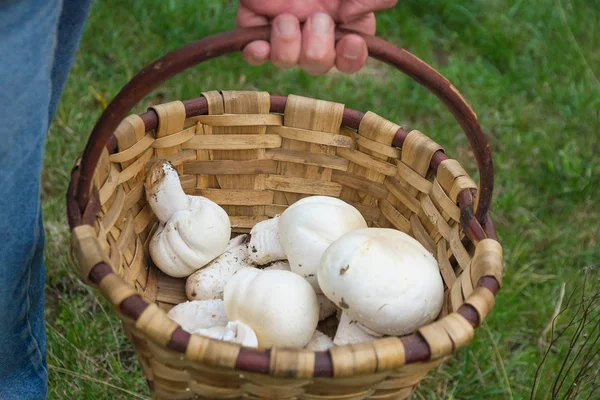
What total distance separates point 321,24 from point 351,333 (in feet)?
1.71

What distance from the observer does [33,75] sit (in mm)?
989

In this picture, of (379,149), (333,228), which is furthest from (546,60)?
(333,228)

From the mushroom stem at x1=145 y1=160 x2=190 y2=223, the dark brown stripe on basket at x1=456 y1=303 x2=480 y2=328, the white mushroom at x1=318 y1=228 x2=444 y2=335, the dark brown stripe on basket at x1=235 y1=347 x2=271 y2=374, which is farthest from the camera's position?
the mushroom stem at x1=145 y1=160 x2=190 y2=223

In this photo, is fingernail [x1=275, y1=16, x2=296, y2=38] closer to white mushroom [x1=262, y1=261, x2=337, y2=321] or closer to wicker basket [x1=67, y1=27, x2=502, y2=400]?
wicker basket [x1=67, y1=27, x2=502, y2=400]

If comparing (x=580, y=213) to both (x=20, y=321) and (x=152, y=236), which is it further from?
(x=20, y=321)

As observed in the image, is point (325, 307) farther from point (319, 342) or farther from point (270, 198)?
point (270, 198)

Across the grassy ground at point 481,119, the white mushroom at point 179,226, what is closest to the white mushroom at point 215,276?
the white mushroom at point 179,226

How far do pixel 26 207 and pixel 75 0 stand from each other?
0.38m

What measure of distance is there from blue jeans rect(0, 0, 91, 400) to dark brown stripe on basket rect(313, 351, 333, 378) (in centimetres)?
50

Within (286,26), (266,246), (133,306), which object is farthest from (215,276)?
(286,26)

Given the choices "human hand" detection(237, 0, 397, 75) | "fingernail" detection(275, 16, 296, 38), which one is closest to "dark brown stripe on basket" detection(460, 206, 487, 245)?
"human hand" detection(237, 0, 397, 75)

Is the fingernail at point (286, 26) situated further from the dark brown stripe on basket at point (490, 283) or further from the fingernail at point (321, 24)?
the dark brown stripe on basket at point (490, 283)

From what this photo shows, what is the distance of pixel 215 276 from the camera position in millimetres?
1421

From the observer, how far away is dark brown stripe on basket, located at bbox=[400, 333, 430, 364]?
0.96m
